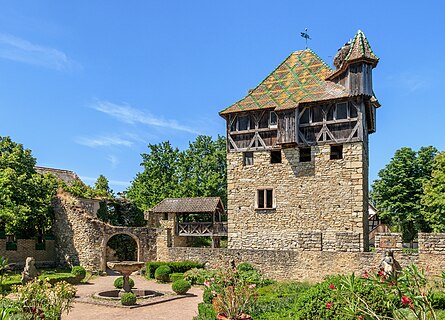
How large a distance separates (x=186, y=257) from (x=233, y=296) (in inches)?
540

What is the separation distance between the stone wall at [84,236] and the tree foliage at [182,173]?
433 inches

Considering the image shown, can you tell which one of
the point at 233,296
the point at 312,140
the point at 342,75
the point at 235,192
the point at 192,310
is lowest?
the point at 192,310

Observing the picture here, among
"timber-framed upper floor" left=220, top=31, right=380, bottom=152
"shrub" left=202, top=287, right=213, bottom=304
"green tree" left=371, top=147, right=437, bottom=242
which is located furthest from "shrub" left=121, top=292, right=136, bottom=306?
"green tree" left=371, top=147, right=437, bottom=242

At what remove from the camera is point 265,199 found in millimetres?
Answer: 24438

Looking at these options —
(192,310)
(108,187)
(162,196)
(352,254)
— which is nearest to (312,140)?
(352,254)

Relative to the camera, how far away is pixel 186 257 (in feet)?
79.9

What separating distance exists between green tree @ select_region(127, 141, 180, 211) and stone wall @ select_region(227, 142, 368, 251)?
15355 mm

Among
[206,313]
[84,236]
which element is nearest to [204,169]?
[84,236]

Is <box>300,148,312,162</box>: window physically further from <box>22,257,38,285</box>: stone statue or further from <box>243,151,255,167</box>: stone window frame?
<box>22,257,38,285</box>: stone statue

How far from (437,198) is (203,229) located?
52.5ft

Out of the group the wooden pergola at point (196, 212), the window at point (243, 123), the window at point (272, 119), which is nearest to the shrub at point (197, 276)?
the wooden pergola at point (196, 212)

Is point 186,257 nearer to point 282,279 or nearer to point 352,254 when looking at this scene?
point 282,279

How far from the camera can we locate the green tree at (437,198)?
28741mm

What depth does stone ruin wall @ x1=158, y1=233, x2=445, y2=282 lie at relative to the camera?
57.4ft
